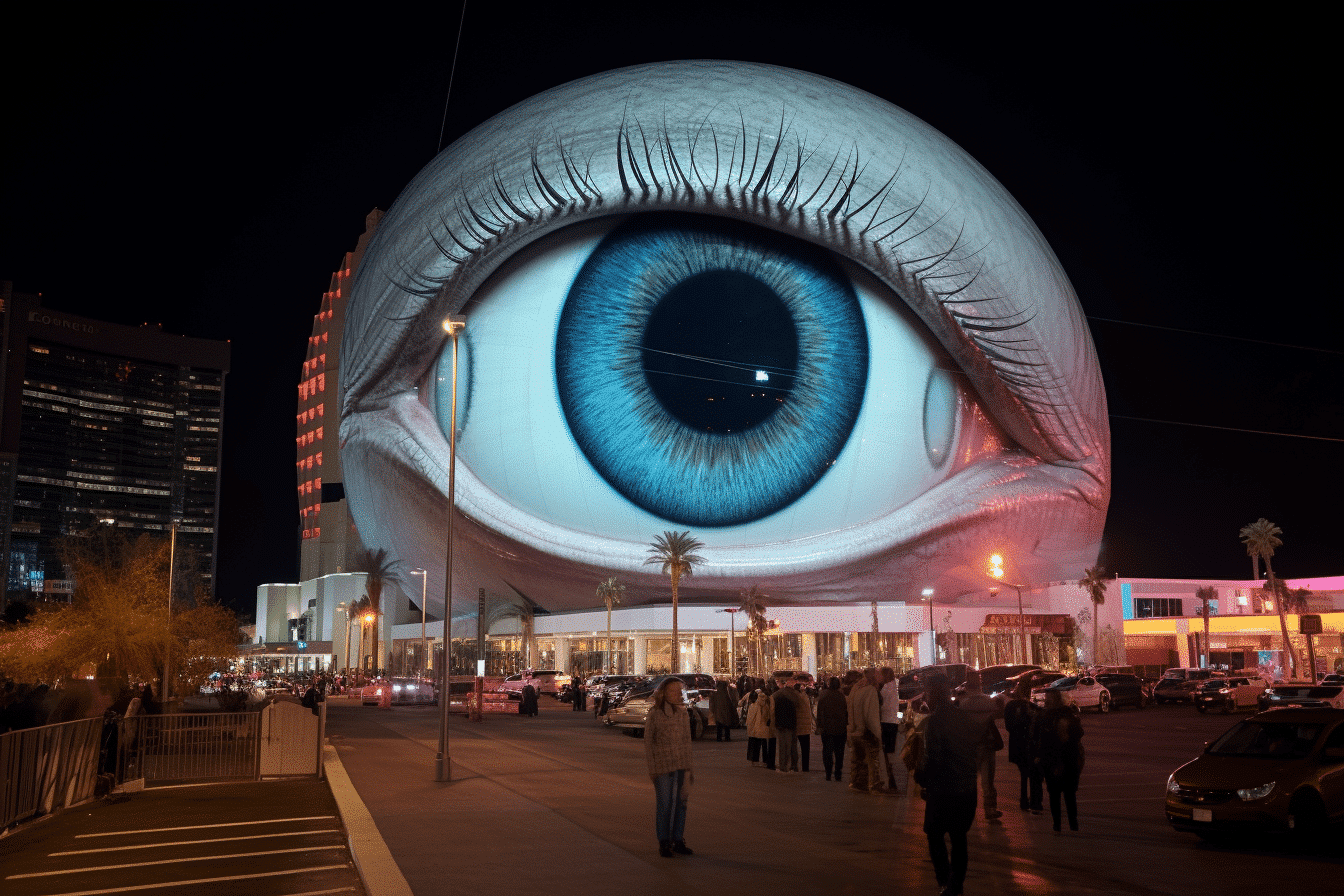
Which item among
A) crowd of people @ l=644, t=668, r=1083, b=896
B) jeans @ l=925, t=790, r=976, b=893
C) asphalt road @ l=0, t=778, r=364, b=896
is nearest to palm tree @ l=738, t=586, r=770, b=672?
crowd of people @ l=644, t=668, r=1083, b=896

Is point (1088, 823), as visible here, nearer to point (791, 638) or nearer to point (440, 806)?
point (440, 806)

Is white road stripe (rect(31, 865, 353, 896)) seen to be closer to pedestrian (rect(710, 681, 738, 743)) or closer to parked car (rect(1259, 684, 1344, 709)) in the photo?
→ pedestrian (rect(710, 681, 738, 743))

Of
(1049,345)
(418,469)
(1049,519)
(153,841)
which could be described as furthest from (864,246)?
(153,841)

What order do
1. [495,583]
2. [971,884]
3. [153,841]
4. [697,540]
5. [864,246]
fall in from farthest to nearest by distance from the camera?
[495,583] → [697,540] → [864,246] → [153,841] → [971,884]

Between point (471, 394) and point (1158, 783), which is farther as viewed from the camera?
point (471, 394)

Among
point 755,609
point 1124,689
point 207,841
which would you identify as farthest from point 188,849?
point 755,609

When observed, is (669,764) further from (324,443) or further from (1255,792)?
(324,443)

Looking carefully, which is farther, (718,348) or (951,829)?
(718,348)
